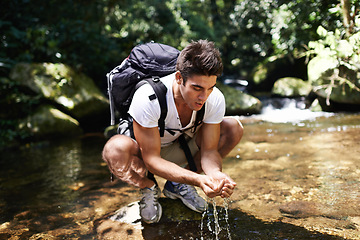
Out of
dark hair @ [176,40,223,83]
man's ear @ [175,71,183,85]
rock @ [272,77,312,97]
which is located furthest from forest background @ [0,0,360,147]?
man's ear @ [175,71,183,85]

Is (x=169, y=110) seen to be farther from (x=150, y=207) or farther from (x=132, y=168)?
(x=150, y=207)

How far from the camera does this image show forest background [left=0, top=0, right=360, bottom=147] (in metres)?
7.70

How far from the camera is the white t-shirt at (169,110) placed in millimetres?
2258

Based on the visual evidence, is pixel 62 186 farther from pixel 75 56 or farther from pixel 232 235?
pixel 75 56

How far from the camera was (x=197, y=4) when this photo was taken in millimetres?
16359

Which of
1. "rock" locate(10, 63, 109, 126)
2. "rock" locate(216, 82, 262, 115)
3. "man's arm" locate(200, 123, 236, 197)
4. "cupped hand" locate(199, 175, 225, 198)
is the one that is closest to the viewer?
"cupped hand" locate(199, 175, 225, 198)

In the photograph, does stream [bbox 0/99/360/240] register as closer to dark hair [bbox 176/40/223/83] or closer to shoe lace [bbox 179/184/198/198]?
shoe lace [bbox 179/184/198/198]

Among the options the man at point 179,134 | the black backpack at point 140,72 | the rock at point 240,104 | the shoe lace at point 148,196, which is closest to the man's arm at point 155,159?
the man at point 179,134

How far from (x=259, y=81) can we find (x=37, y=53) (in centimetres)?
765

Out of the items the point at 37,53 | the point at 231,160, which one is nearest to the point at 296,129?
the point at 231,160

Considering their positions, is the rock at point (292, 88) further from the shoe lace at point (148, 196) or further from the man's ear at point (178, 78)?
the man's ear at point (178, 78)

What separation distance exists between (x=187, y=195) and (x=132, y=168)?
1.79 feet

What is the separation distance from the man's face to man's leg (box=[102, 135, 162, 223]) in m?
0.59

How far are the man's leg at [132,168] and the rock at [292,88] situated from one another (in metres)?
8.45
